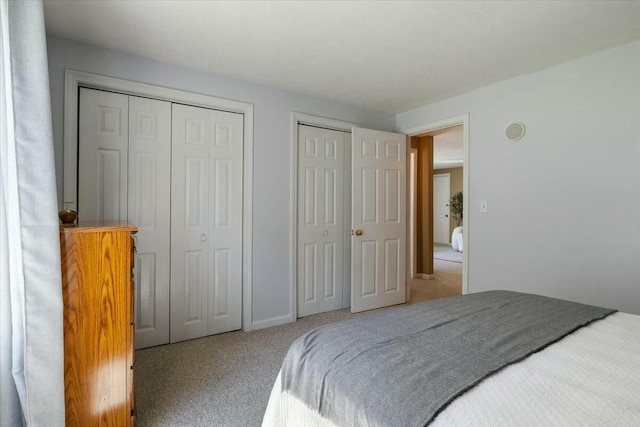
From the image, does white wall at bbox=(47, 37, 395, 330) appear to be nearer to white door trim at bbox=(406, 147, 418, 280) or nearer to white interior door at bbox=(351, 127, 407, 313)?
white interior door at bbox=(351, 127, 407, 313)

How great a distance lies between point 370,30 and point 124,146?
2025 millimetres

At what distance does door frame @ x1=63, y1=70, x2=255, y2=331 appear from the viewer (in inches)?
86.8

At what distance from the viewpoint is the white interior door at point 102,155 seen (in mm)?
2297

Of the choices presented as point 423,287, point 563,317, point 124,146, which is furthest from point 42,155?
point 423,287

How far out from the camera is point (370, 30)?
6.81ft

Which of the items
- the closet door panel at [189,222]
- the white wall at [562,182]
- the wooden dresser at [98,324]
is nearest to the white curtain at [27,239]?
the wooden dresser at [98,324]

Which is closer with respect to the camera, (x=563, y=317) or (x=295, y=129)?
(x=563, y=317)

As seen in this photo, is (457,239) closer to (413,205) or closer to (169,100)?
(413,205)

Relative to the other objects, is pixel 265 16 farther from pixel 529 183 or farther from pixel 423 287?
pixel 423 287

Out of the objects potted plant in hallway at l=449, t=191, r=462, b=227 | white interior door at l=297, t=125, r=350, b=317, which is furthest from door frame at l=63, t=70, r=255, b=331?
potted plant in hallway at l=449, t=191, r=462, b=227

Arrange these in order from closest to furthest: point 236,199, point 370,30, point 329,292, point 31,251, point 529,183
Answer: point 31,251 → point 370,30 → point 529,183 → point 236,199 → point 329,292

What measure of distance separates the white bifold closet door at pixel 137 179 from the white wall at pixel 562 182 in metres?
2.89

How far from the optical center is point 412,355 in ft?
3.40

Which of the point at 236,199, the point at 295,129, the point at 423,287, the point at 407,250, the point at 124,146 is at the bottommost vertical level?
the point at 423,287
